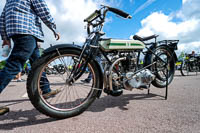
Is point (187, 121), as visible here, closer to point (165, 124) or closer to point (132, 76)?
point (165, 124)

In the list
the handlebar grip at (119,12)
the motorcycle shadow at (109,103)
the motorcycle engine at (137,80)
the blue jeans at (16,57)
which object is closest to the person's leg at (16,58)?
the blue jeans at (16,57)

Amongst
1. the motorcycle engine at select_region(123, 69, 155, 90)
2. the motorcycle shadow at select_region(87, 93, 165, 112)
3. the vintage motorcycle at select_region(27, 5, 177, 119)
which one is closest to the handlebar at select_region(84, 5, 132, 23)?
the vintage motorcycle at select_region(27, 5, 177, 119)

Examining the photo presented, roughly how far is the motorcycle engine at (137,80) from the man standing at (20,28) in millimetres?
1527

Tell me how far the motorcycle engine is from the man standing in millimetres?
1527

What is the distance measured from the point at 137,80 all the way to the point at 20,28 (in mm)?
1947

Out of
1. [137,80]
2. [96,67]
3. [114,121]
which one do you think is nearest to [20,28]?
[96,67]

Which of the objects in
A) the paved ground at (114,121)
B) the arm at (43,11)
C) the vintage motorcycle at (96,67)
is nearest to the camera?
the paved ground at (114,121)

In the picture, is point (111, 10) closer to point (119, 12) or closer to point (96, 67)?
point (119, 12)

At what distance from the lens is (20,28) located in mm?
1604

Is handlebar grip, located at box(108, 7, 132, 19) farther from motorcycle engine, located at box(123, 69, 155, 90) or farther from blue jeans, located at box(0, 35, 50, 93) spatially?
blue jeans, located at box(0, 35, 50, 93)

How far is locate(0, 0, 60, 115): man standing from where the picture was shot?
1.57m

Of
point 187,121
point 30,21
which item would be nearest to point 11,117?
point 30,21

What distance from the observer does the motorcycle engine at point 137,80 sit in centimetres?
197

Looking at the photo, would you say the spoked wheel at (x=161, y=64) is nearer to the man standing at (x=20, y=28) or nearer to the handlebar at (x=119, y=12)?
the handlebar at (x=119, y=12)
